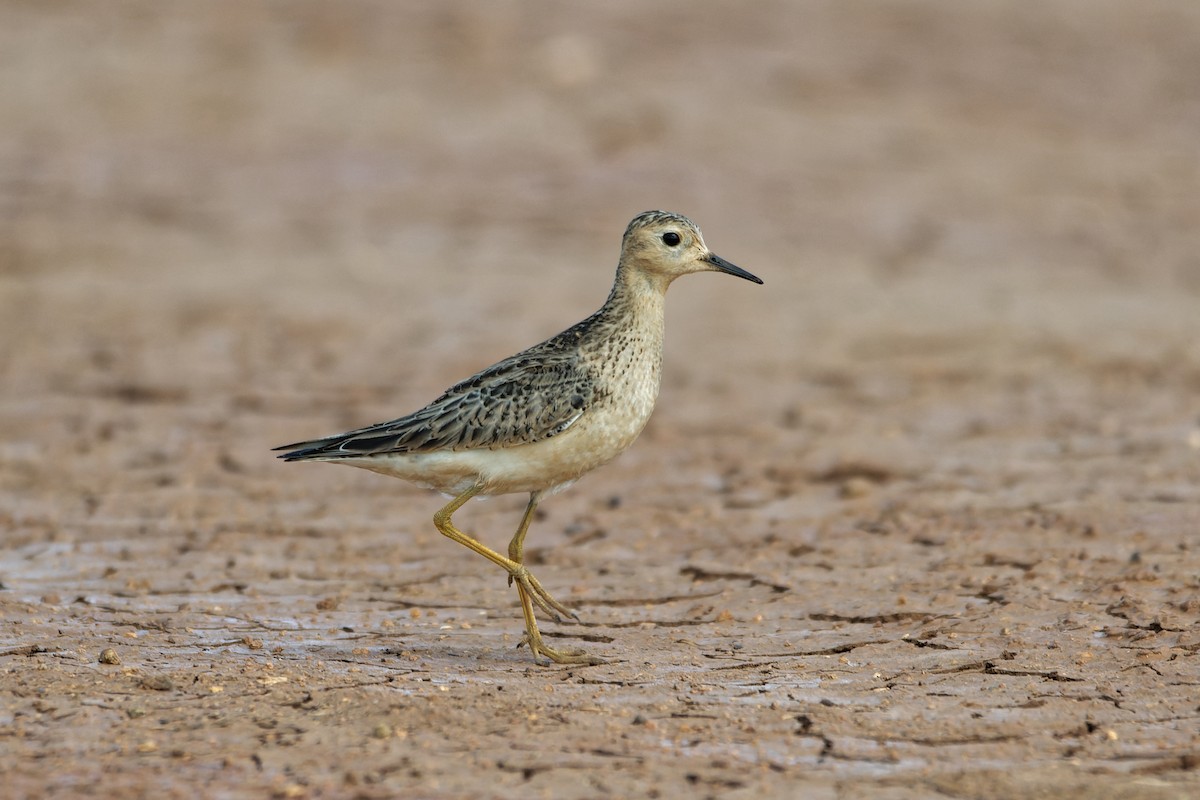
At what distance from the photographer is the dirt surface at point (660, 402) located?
556cm

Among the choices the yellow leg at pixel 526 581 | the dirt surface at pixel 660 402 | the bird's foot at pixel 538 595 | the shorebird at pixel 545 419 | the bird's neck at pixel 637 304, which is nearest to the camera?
the dirt surface at pixel 660 402

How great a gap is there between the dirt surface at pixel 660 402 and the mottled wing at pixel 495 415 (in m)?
0.89

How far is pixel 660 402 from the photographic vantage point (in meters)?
11.5

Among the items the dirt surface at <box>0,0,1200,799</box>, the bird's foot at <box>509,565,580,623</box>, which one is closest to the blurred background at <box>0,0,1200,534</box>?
the dirt surface at <box>0,0,1200,799</box>

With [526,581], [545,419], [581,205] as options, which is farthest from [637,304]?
[581,205]

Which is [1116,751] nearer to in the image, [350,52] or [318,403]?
[318,403]

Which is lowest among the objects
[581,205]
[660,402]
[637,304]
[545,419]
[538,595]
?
[538,595]

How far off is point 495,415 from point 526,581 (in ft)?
2.50

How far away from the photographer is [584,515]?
9.20m

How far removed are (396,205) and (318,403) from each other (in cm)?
529

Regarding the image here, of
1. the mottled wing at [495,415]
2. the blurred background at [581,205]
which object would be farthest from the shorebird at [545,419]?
the blurred background at [581,205]

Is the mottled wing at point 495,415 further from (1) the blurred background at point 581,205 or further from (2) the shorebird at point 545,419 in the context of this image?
(1) the blurred background at point 581,205

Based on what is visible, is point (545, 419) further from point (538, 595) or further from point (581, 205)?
point (581, 205)

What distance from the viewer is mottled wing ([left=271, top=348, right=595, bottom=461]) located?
6.66m
